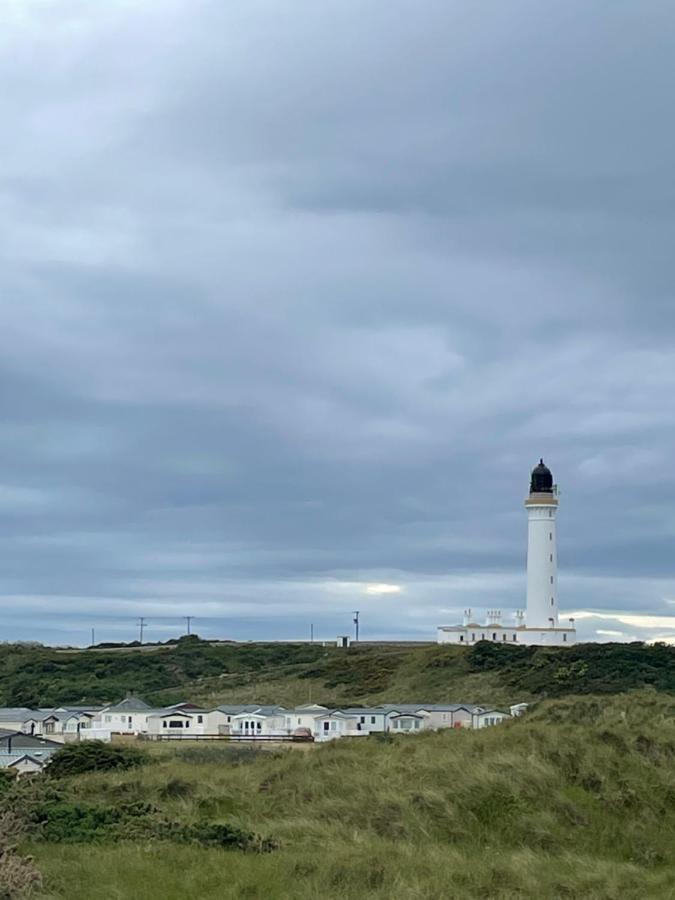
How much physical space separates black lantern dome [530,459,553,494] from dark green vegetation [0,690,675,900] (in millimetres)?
54278

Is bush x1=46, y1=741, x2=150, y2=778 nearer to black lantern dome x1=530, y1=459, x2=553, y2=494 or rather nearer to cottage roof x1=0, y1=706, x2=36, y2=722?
cottage roof x1=0, y1=706, x2=36, y2=722

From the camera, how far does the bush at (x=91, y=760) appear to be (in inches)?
1103

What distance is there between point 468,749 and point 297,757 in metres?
4.25

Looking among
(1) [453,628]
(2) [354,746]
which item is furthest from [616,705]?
(1) [453,628]

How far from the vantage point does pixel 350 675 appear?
73.7 meters

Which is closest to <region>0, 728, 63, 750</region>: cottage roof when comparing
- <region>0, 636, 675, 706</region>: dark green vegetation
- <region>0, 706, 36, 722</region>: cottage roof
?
<region>0, 706, 36, 722</region>: cottage roof

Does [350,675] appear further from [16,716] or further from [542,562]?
[16,716]

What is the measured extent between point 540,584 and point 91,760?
5259 cm

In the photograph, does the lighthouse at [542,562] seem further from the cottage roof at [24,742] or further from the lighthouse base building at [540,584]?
the cottage roof at [24,742]

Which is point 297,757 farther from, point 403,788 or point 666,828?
point 666,828

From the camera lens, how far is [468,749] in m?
23.8

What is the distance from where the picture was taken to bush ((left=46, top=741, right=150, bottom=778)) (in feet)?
91.9

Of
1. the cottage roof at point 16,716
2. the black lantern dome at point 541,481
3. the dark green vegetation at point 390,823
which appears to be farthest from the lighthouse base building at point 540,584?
the dark green vegetation at point 390,823

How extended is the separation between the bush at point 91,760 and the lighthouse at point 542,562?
50.4 metres
